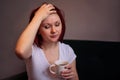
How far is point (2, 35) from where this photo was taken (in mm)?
1784

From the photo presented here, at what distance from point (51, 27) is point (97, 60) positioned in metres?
0.56

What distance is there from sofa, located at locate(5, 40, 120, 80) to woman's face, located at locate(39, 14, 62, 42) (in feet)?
1.50

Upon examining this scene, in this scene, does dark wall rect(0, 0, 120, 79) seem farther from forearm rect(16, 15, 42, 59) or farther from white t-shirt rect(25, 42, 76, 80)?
forearm rect(16, 15, 42, 59)

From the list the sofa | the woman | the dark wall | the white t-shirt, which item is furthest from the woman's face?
the dark wall

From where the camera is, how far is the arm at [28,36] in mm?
1032

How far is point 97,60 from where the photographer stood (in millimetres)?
1562

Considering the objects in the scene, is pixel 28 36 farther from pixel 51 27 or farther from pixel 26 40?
pixel 51 27

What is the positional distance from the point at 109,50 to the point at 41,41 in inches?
20.9

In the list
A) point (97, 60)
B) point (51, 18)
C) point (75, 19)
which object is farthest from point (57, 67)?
point (75, 19)

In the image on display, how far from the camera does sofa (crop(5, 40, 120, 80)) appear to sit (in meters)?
1.53

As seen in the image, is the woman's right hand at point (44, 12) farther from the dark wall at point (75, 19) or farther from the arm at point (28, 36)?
the dark wall at point (75, 19)

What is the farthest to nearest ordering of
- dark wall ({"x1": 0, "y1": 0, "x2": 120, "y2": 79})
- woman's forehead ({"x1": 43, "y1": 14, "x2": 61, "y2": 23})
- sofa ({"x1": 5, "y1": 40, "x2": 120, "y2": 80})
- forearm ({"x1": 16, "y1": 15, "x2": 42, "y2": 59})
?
dark wall ({"x1": 0, "y1": 0, "x2": 120, "y2": 79}), sofa ({"x1": 5, "y1": 40, "x2": 120, "y2": 80}), woman's forehead ({"x1": 43, "y1": 14, "x2": 61, "y2": 23}), forearm ({"x1": 16, "y1": 15, "x2": 42, "y2": 59})

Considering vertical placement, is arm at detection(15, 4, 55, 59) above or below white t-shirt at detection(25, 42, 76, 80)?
above

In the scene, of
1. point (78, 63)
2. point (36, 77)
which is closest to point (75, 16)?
point (78, 63)
